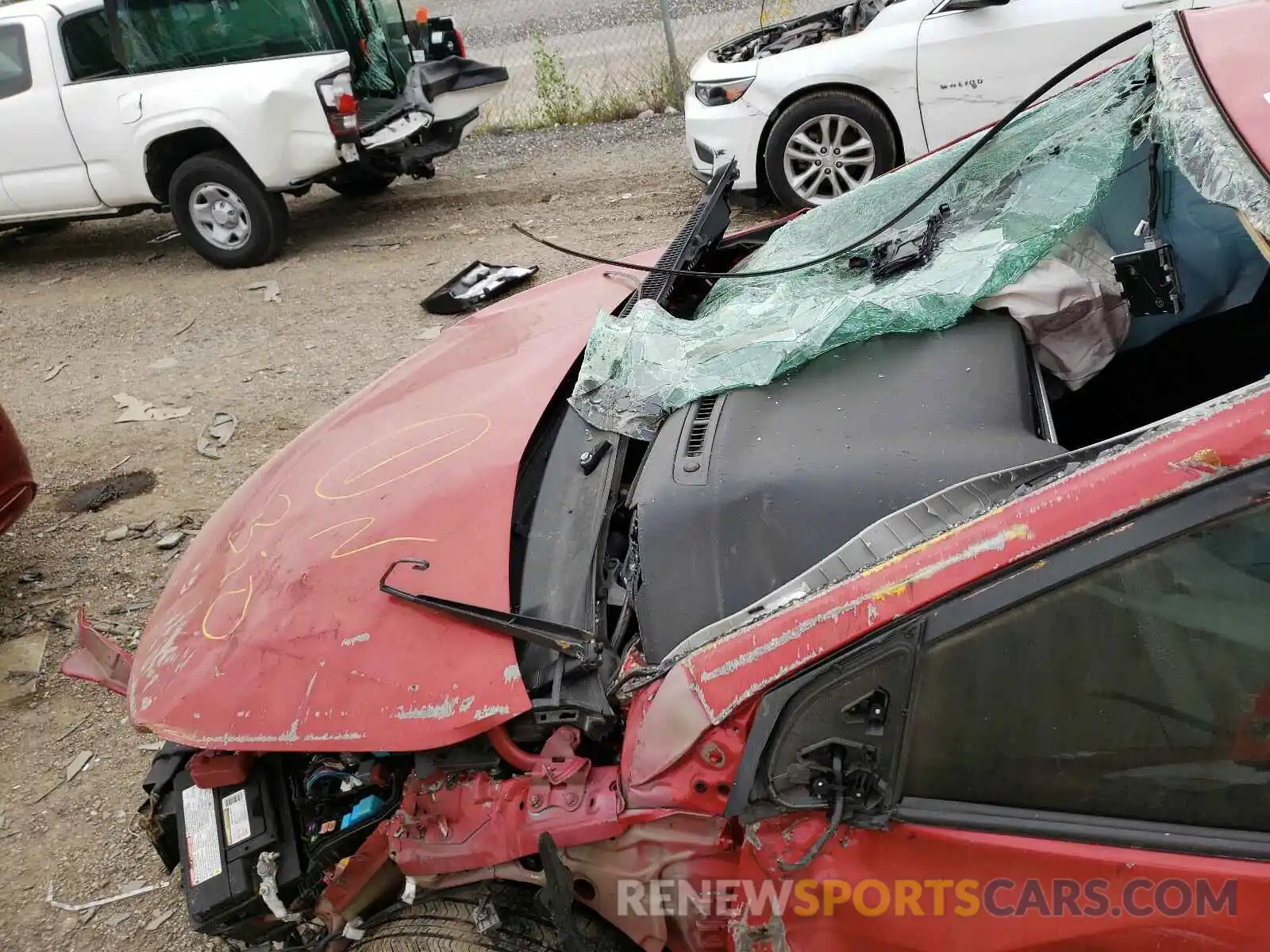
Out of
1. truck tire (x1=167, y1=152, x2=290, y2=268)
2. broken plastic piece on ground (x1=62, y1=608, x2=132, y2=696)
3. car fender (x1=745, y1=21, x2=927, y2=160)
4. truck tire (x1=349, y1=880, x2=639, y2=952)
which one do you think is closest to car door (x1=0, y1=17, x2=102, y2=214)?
truck tire (x1=167, y1=152, x2=290, y2=268)

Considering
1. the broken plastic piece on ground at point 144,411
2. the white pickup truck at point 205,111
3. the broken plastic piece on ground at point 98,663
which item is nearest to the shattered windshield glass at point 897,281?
the broken plastic piece on ground at point 98,663

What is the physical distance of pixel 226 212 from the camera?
696 centimetres

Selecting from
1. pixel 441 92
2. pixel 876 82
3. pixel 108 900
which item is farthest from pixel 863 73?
pixel 108 900

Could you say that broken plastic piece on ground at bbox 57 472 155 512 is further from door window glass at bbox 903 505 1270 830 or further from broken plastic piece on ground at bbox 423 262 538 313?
door window glass at bbox 903 505 1270 830

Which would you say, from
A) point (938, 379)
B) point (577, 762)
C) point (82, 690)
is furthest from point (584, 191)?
point (577, 762)

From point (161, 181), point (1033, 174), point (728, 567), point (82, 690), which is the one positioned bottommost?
point (82, 690)

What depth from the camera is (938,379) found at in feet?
6.26

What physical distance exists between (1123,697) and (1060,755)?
0.12 m

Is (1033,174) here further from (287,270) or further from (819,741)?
(287,270)

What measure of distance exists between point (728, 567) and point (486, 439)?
2.57 ft

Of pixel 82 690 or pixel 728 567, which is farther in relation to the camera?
pixel 82 690

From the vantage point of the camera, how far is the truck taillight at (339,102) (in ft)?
20.7

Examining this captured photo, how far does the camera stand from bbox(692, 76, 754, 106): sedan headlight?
595 centimetres

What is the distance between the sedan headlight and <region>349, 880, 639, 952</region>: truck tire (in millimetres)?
5385
